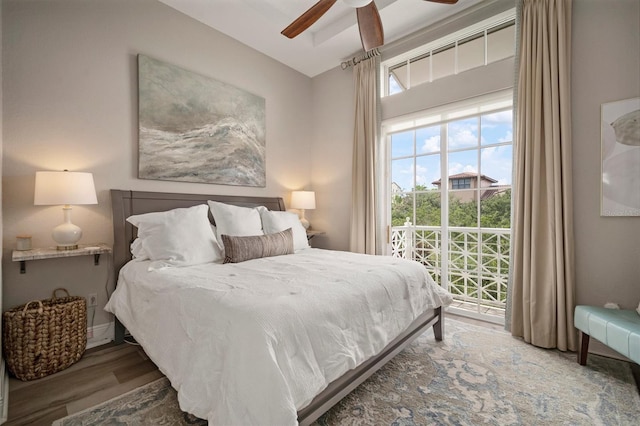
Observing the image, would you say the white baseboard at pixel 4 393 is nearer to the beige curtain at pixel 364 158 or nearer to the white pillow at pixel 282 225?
the white pillow at pixel 282 225

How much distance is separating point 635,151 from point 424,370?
217cm

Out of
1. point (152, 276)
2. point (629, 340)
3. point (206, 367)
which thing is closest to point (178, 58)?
point (152, 276)

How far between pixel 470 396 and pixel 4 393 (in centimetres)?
268

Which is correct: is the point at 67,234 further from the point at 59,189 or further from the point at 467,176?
the point at 467,176

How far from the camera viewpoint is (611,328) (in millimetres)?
1801

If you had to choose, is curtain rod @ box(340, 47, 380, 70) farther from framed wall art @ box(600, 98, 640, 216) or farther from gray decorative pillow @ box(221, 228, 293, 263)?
gray decorative pillow @ box(221, 228, 293, 263)

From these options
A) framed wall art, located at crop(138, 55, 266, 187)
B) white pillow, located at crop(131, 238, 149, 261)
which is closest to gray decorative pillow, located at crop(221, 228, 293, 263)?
white pillow, located at crop(131, 238, 149, 261)

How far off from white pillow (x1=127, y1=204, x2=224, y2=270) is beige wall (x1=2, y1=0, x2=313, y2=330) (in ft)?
1.66

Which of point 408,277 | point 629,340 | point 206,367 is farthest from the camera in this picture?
point 408,277

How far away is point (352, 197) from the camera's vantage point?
12.2 feet

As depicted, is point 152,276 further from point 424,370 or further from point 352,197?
point 352,197

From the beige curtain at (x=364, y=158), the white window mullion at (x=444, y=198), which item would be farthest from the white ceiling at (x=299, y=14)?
the white window mullion at (x=444, y=198)

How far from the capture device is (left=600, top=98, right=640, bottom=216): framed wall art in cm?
209

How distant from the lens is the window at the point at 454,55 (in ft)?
9.28
